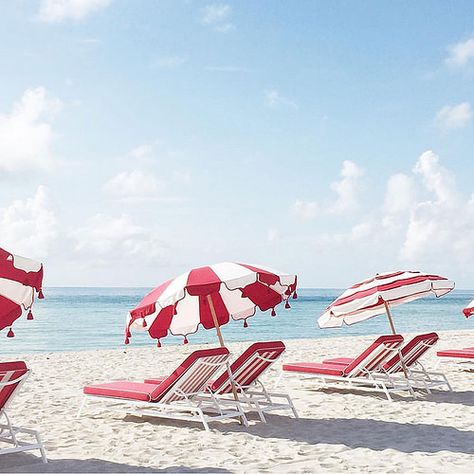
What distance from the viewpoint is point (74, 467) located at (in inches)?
246

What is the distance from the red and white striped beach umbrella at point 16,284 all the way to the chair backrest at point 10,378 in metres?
0.27

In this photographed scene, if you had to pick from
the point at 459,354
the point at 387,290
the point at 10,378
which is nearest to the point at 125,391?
the point at 10,378

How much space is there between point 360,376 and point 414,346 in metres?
0.83

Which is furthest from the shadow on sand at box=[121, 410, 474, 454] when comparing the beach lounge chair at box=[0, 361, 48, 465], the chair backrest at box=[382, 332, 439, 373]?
the beach lounge chair at box=[0, 361, 48, 465]

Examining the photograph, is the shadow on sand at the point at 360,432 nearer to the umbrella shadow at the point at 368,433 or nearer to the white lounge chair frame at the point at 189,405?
the umbrella shadow at the point at 368,433

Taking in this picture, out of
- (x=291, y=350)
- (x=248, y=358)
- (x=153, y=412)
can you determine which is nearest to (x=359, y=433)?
(x=248, y=358)

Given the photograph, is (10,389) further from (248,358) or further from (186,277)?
(248,358)

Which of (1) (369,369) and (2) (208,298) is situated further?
(1) (369,369)

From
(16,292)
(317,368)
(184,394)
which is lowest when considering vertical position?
(317,368)

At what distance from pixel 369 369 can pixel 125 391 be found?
134 inches

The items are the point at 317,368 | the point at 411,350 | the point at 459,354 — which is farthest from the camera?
the point at 459,354

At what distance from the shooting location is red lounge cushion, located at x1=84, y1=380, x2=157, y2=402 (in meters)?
7.98

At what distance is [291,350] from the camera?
18.0 meters

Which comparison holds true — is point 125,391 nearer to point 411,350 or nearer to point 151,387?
point 151,387
